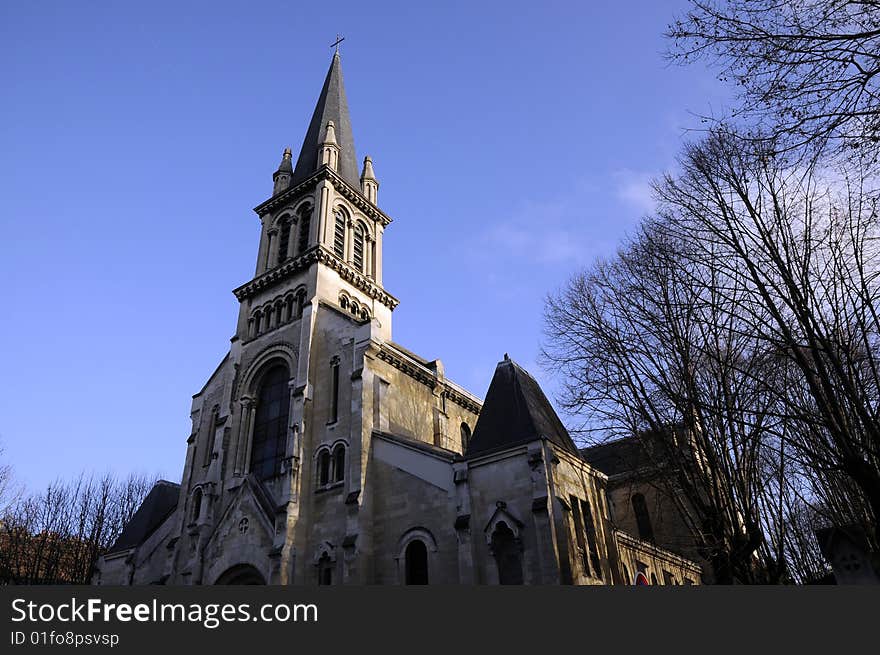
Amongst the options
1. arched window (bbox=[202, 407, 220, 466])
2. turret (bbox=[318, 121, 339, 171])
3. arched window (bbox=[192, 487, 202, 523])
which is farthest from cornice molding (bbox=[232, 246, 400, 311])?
arched window (bbox=[192, 487, 202, 523])

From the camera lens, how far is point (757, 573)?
14.5 m

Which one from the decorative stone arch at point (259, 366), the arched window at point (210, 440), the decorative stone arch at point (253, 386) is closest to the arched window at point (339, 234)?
the decorative stone arch at point (259, 366)

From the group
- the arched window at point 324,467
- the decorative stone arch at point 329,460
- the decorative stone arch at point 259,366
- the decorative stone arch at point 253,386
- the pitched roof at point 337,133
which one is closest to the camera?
the decorative stone arch at point 329,460

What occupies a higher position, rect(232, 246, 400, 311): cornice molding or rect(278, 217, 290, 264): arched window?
rect(278, 217, 290, 264): arched window

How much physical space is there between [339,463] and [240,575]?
6005mm

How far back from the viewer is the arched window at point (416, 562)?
20.8 meters

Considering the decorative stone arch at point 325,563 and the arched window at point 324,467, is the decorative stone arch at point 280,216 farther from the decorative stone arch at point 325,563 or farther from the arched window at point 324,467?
the decorative stone arch at point 325,563

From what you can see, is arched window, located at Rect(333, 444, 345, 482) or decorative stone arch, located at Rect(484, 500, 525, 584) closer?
decorative stone arch, located at Rect(484, 500, 525, 584)

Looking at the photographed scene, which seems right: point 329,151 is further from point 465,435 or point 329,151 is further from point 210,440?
point 465,435

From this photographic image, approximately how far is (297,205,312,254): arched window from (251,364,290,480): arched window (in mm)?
7413

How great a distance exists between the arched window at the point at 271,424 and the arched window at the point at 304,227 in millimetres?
7413

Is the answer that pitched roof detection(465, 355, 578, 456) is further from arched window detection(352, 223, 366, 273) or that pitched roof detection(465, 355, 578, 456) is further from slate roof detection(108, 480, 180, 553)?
slate roof detection(108, 480, 180, 553)

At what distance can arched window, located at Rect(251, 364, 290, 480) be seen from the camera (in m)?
26.7

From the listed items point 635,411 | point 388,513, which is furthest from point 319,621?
point 388,513
